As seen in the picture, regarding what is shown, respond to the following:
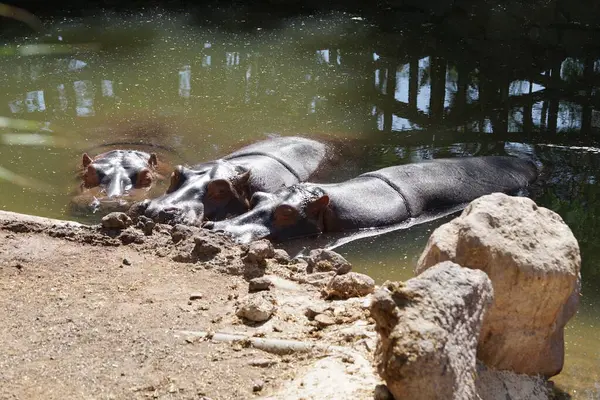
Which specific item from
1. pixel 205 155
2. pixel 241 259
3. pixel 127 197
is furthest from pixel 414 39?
pixel 241 259

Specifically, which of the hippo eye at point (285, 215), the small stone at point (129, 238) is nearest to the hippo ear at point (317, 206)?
the hippo eye at point (285, 215)

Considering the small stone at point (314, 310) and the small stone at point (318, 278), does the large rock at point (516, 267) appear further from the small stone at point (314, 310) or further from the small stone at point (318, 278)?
→ the small stone at point (318, 278)

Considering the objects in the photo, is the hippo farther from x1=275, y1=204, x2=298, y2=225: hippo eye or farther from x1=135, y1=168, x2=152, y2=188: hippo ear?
x1=275, y1=204, x2=298, y2=225: hippo eye

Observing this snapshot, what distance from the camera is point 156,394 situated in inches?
128

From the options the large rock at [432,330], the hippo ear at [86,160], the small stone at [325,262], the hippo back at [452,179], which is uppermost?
the large rock at [432,330]

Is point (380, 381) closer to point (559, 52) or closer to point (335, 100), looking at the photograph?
point (335, 100)

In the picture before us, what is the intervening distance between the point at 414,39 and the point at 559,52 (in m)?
1.91

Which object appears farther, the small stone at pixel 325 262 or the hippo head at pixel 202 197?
the hippo head at pixel 202 197

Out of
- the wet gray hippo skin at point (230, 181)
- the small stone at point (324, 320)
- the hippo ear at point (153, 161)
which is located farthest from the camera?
the hippo ear at point (153, 161)

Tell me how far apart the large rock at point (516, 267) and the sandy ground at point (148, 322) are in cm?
51

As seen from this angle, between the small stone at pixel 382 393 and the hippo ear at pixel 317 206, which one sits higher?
the small stone at pixel 382 393

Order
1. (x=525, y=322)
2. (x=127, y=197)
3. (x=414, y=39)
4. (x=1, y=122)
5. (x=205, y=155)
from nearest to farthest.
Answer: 1. (x=525, y=322)
2. (x=127, y=197)
3. (x=205, y=155)
4. (x=1, y=122)
5. (x=414, y=39)

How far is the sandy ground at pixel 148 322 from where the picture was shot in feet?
10.9

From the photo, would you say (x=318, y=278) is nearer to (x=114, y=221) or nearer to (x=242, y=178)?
(x=114, y=221)
